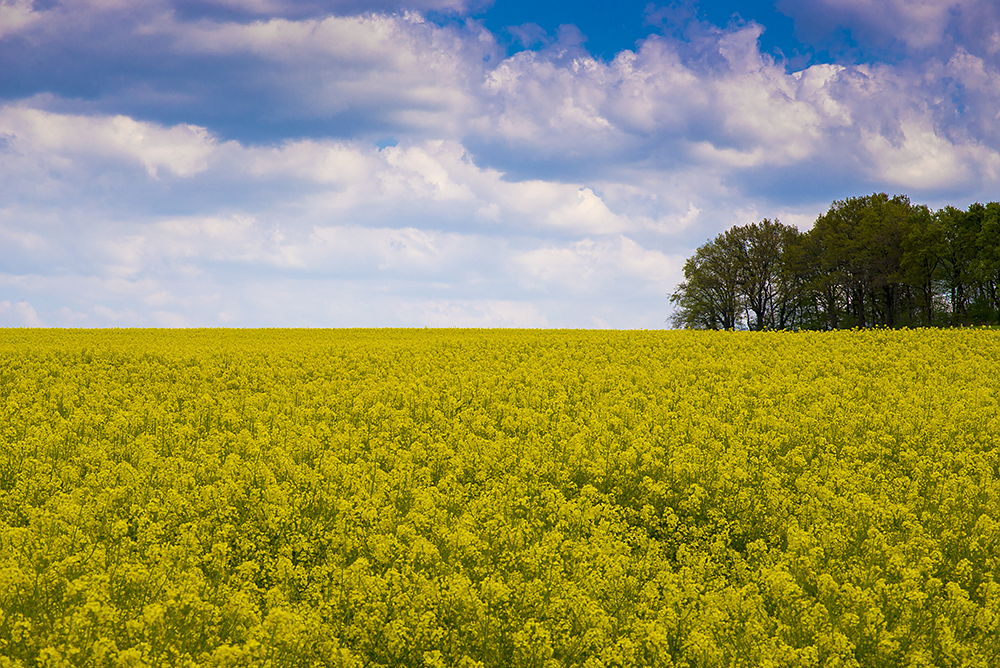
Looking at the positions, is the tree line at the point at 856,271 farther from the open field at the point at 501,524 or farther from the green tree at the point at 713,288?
the open field at the point at 501,524

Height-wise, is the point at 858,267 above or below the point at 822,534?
above

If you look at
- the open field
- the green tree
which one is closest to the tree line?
the green tree

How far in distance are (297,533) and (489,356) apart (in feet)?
51.2

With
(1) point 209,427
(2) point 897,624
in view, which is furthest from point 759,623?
Answer: (1) point 209,427

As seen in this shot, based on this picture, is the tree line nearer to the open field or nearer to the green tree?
the green tree

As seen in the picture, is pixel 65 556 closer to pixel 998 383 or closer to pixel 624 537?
pixel 624 537

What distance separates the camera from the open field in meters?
6.87

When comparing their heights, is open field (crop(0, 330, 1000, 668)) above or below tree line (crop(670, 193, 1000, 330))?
below

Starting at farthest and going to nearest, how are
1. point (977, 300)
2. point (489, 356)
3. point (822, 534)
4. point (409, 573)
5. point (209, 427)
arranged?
point (977, 300), point (489, 356), point (209, 427), point (822, 534), point (409, 573)

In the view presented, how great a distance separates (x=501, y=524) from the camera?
899 cm

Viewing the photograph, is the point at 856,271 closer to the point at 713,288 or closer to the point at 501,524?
the point at 713,288

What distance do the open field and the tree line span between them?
4906cm

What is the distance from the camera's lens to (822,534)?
9055mm

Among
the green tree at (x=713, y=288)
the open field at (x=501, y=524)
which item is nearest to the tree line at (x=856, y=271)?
the green tree at (x=713, y=288)
